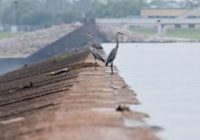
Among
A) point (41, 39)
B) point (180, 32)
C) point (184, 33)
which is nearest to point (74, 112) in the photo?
point (41, 39)

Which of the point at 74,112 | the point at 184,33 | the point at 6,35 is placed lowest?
the point at 184,33

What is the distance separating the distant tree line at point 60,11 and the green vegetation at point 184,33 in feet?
30.8

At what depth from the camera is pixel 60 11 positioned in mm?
127750

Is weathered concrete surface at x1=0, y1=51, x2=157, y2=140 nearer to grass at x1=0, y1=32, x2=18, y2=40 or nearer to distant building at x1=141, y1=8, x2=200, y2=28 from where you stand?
grass at x1=0, y1=32, x2=18, y2=40

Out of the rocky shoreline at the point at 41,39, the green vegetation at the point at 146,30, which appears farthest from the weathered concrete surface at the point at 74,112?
the green vegetation at the point at 146,30

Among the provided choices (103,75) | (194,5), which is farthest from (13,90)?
(194,5)

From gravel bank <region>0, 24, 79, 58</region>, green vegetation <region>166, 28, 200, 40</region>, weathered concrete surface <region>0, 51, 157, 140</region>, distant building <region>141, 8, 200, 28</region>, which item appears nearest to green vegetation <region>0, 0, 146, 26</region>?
distant building <region>141, 8, 200, 28</region>

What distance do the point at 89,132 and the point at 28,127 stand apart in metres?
1.76

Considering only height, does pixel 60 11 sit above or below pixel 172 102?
below

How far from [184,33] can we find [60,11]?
75.6ft

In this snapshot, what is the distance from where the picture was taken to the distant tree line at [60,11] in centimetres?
11825

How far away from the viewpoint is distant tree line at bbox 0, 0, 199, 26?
118 meters

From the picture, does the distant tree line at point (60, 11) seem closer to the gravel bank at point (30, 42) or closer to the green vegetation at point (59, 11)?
the green vegetation at point (59, 11)

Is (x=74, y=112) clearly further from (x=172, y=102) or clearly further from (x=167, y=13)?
(x=167, y=13)
